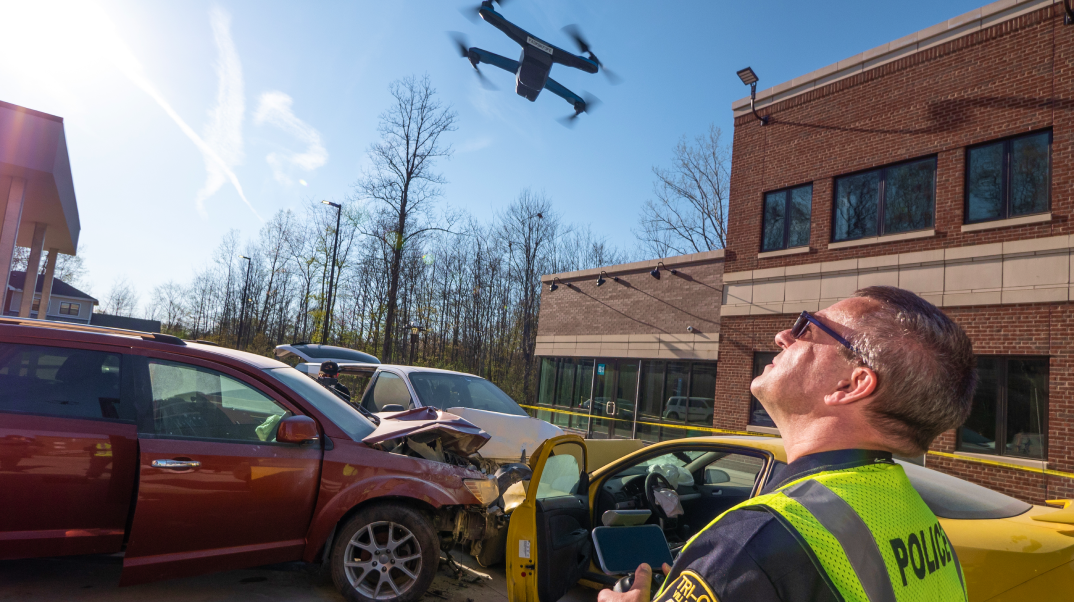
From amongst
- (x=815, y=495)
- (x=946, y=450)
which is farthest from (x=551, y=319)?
(x=815, y=495)

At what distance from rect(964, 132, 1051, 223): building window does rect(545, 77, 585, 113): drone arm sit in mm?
7478

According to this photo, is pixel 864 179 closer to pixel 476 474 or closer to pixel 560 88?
pixel 560 88

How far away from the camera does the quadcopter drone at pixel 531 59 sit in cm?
1125

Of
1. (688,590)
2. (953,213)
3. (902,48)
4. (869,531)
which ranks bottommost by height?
(688,590)

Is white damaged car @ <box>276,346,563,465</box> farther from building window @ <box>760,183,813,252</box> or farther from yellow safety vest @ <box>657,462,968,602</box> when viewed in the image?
building window @ <box>760,183,813,252</box>

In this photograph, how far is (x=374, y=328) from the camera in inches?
1508

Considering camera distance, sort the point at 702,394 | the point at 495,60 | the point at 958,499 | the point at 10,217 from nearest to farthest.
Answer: the point at 958,499 → the point at 10,217 → the point at 495,60 → the point at 702,394

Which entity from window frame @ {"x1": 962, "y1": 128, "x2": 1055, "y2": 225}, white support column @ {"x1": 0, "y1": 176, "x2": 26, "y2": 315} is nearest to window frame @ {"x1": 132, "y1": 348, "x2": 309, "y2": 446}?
white support column @ {"x1": 0, "y1": 176, "x2": 26, "y2": 315}

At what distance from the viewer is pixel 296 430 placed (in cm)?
422

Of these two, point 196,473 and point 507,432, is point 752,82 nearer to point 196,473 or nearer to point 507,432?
point 507,432

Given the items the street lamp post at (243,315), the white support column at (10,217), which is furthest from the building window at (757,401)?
the street lamp post at (243,315)

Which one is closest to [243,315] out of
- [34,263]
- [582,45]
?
[34,263]

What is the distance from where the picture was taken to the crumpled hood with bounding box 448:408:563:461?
7373 millimetres

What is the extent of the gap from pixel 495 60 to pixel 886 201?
8.51 metres
